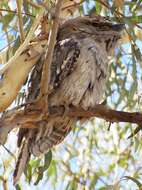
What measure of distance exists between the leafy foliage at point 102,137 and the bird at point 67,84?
112mm

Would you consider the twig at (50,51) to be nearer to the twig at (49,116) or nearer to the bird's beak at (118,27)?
the twig at (49,116)

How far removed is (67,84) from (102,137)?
6.11ft

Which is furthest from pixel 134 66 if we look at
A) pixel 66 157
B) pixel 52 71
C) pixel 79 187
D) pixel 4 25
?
pixel 66 157

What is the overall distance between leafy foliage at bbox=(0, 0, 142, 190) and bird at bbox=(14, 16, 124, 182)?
0.11 meters

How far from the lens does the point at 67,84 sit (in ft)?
9.97

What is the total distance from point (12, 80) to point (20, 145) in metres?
0.64

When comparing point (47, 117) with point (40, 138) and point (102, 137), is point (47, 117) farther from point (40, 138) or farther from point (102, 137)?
point (102, 137)

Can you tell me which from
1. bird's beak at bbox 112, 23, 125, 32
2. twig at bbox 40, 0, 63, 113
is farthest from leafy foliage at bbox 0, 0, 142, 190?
twig at bbox 40, 0, 63, 113

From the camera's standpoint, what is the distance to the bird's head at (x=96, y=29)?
3.34m

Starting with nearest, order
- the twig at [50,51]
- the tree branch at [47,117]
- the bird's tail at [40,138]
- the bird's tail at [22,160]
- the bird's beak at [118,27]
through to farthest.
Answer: the twig at [50,51]
the tree branch at [47,117]
the bird's tail at [22,160]
the bird's tail at [40,138]
the bird's beak at [118,27]

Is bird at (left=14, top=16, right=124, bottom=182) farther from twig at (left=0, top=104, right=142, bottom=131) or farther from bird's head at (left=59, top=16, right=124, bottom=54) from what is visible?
twig at (left=0, top=104, right=142, bottom=131)

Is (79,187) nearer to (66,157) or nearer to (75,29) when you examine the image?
(66,157)

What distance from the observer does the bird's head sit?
3.34 metres

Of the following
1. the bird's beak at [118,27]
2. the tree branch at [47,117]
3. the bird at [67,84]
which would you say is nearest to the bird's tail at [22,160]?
the bird at [67,84]
